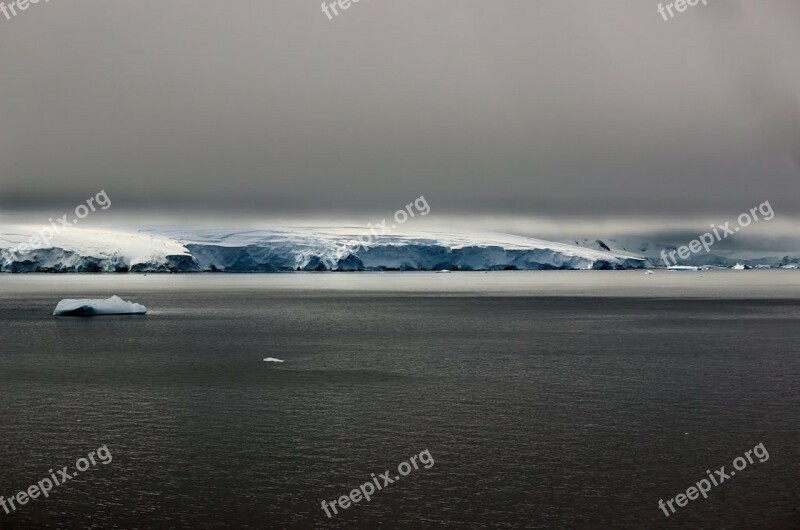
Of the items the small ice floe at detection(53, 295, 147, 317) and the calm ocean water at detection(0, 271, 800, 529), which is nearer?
the calm ocean water at detection(0, 271, 800, 529)

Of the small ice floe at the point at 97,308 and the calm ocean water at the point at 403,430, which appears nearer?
the calm ocean water at the point at 403,430

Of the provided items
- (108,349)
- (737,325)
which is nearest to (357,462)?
(108,349)

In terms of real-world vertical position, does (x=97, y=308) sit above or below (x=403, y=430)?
above

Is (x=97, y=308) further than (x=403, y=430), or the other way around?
(x=97, y=308)

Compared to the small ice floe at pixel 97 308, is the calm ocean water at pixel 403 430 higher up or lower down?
lower down

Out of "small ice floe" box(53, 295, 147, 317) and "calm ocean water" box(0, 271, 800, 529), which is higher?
"small ice floe" box(53, 295, 147, 317)
